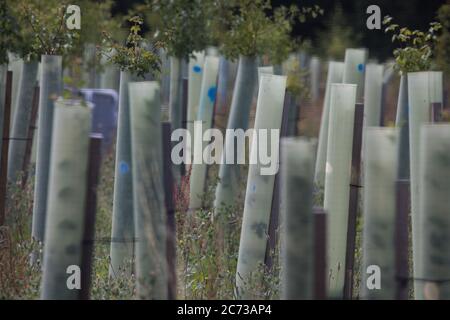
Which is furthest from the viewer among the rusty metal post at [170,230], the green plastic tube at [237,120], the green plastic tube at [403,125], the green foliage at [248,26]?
the green foliage at [248,26]

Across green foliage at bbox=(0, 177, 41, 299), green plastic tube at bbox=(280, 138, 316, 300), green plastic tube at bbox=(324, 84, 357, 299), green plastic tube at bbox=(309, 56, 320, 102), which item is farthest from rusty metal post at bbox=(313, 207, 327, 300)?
green plastic tube at bbox=(309, 56, 320, 102)

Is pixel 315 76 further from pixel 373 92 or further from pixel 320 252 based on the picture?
pixel 320 252

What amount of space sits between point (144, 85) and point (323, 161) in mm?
5990

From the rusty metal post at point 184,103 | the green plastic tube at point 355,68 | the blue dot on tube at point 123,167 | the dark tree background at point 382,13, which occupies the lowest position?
the blue dot on tube at point 123,167

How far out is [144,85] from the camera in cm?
455

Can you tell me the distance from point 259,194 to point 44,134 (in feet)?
4.84

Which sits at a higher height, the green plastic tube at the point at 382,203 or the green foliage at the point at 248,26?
the green foliage at the point at 248,26

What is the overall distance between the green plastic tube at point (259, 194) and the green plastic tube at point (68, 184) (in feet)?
6.83

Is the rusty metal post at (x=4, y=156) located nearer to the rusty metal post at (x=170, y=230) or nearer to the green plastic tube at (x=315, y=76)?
the rusty metal post at (x=170, y=230)

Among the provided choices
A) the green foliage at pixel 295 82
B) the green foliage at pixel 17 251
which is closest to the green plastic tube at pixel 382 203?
the green foliage at pixel 17 251

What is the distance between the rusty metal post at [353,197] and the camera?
20.1 feet

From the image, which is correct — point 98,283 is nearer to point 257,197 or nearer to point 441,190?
point 257,197

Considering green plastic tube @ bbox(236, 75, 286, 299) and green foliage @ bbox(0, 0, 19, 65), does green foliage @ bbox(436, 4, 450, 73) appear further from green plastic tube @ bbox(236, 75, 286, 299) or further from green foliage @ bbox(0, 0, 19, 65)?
green foliage @ bbox(0, 0, 19, 65)
